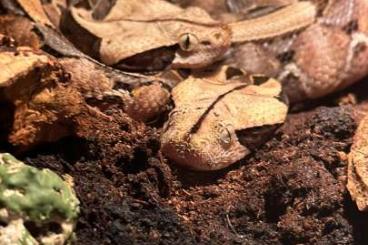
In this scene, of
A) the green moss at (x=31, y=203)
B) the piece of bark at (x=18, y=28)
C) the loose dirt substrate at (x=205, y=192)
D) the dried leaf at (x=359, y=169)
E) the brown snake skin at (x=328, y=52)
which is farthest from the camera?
the brown snake skin at (x=328, y=52)

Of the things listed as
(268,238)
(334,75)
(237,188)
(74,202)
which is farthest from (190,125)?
(334,75)

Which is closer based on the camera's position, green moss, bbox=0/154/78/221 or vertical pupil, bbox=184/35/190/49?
green moss, bbox=0/154/78/221

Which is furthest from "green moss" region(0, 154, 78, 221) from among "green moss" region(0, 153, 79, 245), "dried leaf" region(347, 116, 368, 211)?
"dried leaf" region(347, 116, 368, 211)

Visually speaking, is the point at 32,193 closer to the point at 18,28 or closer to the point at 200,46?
the point at 18,28

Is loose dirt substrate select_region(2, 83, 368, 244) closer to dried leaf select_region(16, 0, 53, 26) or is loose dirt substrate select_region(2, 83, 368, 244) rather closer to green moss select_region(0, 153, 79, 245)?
green moss select_region(0, 153, 79, 245)

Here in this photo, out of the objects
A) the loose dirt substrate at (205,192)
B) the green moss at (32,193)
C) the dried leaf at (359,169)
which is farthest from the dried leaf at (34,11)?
the dried leaf at (359,169)

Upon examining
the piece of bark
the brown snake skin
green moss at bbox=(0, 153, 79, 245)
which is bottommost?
green moss at bbox=(0, 153, 79, 245)

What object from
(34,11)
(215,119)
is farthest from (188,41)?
(34,11)

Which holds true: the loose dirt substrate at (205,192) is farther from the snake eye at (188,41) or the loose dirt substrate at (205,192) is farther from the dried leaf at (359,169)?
the snake eye at (188,41)
